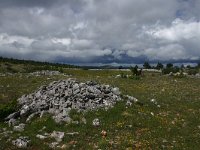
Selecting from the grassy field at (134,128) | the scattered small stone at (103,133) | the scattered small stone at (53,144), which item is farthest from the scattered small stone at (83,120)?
the scattered small stone at (53,144)

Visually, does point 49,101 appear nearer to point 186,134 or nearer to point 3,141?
point 3,141

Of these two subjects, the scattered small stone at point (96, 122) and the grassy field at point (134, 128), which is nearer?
the grassy field at point (134, 128)

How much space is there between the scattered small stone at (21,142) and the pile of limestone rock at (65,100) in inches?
146

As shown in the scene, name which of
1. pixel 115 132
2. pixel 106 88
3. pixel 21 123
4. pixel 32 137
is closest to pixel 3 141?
pixel 32 137

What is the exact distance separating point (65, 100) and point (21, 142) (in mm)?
7841

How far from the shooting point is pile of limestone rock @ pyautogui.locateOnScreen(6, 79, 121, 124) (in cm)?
3025

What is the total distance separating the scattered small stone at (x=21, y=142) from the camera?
79.8 feet

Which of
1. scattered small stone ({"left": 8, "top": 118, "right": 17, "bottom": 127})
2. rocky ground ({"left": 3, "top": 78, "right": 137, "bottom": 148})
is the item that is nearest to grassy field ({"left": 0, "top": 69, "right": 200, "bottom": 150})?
scattered small stone ({"left": 8, "top": 118, "right": 17, "bottom": 127})

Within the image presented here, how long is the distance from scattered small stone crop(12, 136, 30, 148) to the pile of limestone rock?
12.1 feet

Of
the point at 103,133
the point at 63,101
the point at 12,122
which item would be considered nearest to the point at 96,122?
the point at 103,133

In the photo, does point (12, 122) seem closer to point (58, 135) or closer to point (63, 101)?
point (63, 101)

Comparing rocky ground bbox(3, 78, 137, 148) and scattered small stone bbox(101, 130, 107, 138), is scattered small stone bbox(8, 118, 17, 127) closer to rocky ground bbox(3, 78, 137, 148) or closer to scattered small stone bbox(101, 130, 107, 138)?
rocky ground bbox(3, 78, 137, 148)

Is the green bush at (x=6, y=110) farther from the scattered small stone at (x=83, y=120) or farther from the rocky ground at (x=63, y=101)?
the scattered small stone at (x=83, y=120)

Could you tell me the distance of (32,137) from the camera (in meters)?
25.7
